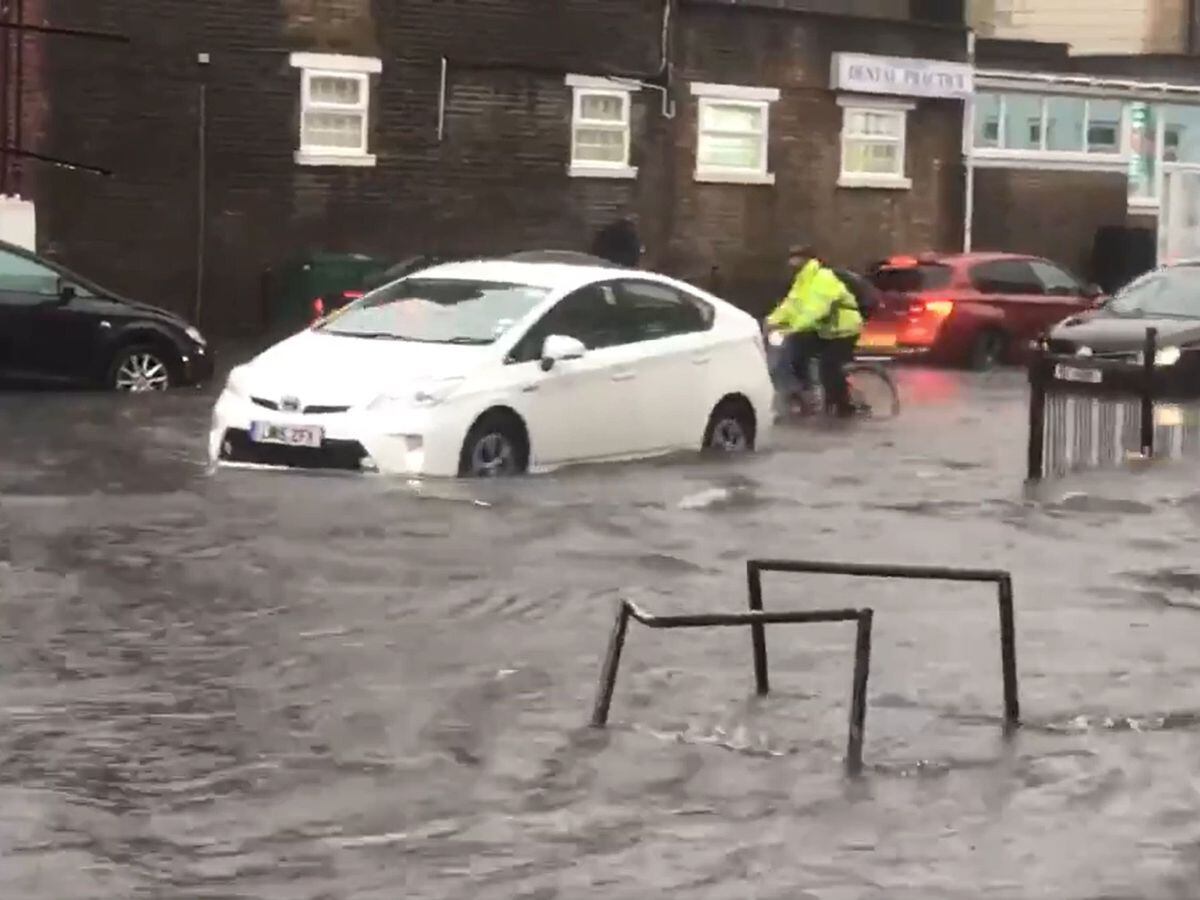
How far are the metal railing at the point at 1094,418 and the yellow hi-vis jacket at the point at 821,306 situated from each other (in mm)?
4398

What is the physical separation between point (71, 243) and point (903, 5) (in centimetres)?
1635

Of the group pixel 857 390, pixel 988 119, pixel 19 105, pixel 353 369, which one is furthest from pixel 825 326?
pixel 988 119

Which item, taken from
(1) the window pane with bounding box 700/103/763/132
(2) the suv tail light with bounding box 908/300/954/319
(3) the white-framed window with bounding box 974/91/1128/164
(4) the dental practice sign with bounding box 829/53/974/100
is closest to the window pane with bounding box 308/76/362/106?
(1) the window pane with bounding box 700/103/763/132

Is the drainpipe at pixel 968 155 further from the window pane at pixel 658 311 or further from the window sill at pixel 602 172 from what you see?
the window pane at pixel 658 311

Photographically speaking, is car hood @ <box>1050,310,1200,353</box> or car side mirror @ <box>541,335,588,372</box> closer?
car side mirror @ <box>541,335,588,372</box>

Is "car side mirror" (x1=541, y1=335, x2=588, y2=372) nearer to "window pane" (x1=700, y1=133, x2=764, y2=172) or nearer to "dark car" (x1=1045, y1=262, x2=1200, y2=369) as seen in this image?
Result: "dark car" (x1=1045, y1=262, x2=1200, y2=369)

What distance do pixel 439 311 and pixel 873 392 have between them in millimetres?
7919

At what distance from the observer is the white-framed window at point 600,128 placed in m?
36.9

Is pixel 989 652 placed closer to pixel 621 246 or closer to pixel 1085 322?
pixel 1085 322

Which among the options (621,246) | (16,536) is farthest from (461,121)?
(16,536)

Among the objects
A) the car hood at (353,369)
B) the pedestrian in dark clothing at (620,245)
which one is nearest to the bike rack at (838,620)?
the car hood at (353,369)

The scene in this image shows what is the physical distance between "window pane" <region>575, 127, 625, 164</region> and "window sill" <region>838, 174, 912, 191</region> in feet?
14.8

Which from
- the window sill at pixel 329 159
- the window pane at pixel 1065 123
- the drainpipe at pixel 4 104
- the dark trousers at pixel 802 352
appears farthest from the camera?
the window pane at pixel 1065 123

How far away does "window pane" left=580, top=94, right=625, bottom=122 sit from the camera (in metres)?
37.1
